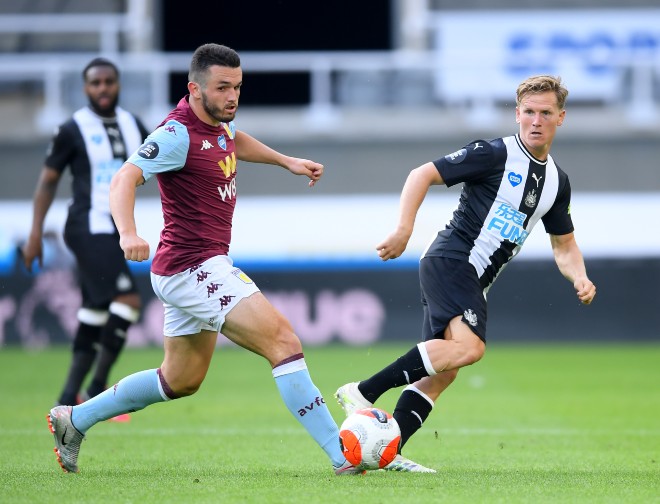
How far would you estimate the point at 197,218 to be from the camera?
5875 mm

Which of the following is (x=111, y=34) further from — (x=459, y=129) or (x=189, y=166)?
(x=189, y=166)

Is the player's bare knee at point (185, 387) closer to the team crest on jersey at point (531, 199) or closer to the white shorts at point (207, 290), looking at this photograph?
the white shorts at point (207, 290)

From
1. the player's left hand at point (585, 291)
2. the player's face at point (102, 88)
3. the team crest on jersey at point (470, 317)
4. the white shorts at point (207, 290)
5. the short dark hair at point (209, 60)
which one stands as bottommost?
the team crest on jersey at point (470, 317)

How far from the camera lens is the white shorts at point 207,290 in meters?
5.73

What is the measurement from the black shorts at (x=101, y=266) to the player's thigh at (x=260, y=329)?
Answer: 9.91 ft

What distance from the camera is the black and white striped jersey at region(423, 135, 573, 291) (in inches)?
247

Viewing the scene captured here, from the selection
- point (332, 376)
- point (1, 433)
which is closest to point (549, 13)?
point (332, 376)

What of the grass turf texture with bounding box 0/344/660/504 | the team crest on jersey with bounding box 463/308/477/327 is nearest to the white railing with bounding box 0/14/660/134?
the grass turf texture with bounding box 0/344/660/504

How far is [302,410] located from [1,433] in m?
3.13

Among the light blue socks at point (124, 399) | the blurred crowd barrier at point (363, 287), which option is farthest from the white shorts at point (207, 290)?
the blurred crowd barrier at point (363, 287)

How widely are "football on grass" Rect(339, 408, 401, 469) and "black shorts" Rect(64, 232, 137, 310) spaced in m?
3.21

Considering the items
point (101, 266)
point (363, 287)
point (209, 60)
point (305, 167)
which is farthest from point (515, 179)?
point (363, 287)

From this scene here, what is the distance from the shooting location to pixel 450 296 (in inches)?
243

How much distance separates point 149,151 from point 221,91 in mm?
469
